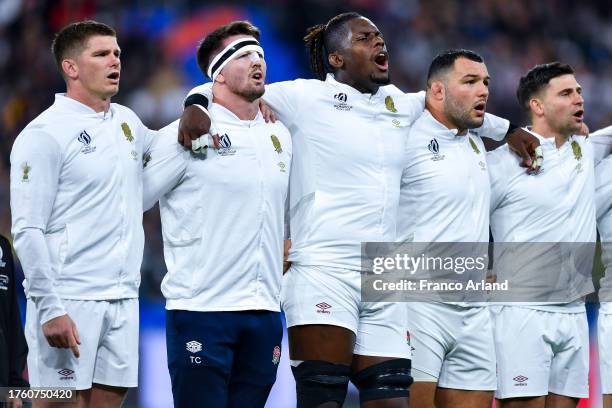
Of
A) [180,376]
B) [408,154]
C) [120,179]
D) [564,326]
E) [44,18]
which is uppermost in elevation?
[44,18]

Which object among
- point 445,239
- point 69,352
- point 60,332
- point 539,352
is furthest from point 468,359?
point 60,332

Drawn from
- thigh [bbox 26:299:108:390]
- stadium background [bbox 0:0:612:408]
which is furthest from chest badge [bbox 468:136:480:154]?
stadium background [bbox 0:0:612:408]

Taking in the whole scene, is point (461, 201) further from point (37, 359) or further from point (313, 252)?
point (37, 359)

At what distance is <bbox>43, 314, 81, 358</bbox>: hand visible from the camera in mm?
5664

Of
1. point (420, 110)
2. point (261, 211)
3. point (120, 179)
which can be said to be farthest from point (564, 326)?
point (120, 179)

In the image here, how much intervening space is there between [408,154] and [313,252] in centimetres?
112

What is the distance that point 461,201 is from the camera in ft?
23.1

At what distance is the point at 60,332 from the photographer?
566cm

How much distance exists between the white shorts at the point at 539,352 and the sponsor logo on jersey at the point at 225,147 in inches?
93.3

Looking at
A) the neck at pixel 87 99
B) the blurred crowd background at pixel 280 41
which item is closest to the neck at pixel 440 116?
the neck at pixel 87 99

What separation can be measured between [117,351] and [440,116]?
266 centimetres

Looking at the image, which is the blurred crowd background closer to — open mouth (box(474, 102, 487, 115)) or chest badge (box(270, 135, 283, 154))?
open mouth (box(474, 102, 487, 115))

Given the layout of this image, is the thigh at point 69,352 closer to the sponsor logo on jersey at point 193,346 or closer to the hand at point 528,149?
the sponsor logo on jersey at point 193,346

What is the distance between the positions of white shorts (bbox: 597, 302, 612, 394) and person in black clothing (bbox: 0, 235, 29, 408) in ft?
12.8
